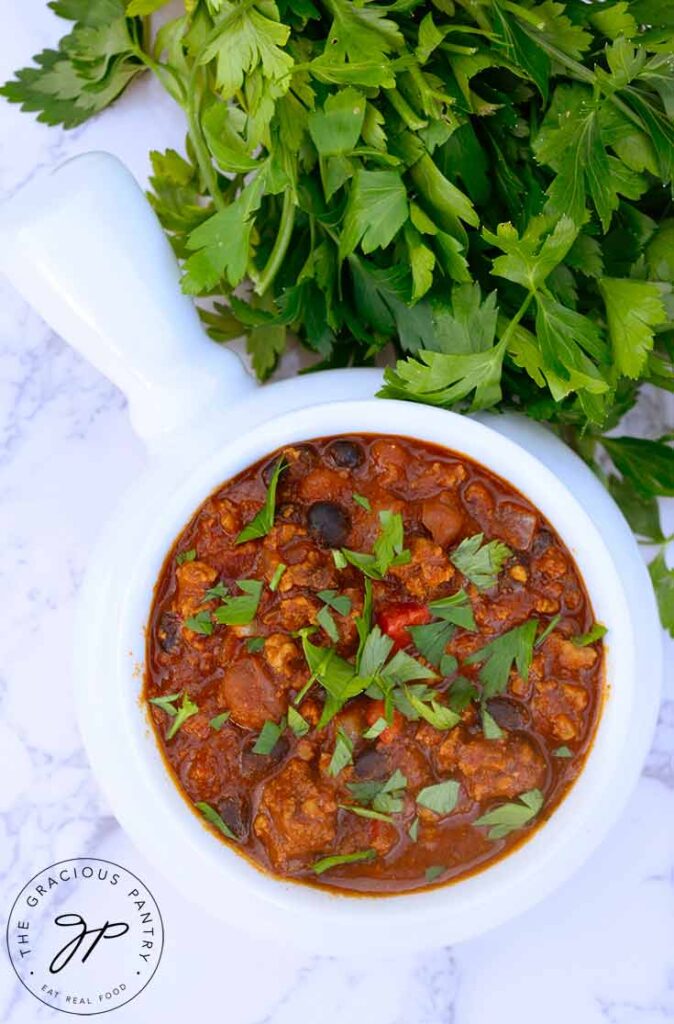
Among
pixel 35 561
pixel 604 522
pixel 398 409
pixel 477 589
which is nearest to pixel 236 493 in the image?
pixel 398 409

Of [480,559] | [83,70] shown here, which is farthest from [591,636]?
[83,70]

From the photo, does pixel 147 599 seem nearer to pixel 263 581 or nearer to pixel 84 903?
pixel 263 581

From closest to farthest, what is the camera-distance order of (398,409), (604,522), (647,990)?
1. (398,409)
2. (604,522)
3. (647,990)

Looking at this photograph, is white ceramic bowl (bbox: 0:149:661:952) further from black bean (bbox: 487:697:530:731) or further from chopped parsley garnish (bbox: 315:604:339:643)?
chopped parsley garnish (bbox: 315:604:339:643)

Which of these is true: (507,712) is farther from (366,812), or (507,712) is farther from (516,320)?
(516,320)

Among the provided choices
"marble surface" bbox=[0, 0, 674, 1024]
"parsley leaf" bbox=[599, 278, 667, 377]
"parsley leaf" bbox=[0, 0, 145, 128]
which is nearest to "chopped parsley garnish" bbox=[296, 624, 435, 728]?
"parsley leaf" bbox=[599, 278, 667, 377]

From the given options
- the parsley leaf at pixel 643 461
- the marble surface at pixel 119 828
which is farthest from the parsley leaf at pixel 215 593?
the parsley leaf at pixel 643 461

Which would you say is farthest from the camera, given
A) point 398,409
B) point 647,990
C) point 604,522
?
point 647,990

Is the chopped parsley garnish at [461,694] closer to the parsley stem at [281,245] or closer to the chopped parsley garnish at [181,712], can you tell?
the chopped parsley garnish at [181,712]
